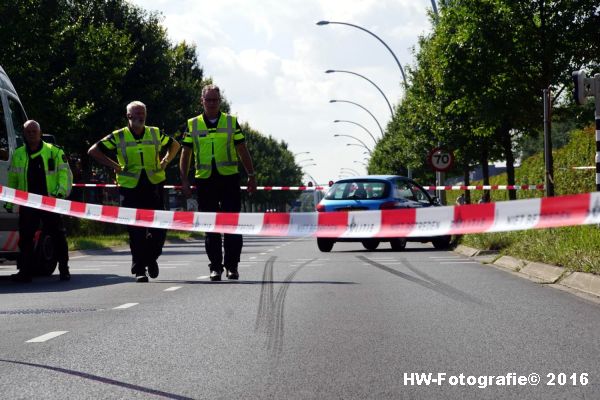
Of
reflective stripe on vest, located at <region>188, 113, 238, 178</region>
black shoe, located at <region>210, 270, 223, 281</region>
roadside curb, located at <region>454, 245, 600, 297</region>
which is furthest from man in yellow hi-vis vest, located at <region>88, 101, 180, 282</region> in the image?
roadside curb, located at <region>454, 245, 600, 297</region>

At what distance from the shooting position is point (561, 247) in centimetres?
1391

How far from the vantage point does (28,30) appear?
30781 mm

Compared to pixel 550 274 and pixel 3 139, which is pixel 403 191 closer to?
pixel 550 274

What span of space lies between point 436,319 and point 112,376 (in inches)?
134

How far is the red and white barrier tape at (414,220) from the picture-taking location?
559cm

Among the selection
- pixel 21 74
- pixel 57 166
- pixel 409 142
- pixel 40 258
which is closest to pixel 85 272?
pixel 40 258

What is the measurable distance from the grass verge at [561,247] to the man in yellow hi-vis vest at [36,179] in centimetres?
619

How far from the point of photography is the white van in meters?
13.1

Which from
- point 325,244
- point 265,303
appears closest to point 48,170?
point 265,303

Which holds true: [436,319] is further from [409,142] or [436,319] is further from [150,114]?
[409,142]

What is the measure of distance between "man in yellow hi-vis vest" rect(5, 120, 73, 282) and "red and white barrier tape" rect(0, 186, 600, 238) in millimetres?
3392

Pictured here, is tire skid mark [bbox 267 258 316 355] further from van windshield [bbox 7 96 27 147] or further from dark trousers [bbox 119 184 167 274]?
van windshield [bbox 7 96 27 147]

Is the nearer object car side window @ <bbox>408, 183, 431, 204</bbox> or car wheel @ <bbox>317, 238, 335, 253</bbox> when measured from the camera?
car wheel @ <bbox>317, 238, 335, 253</bbox>

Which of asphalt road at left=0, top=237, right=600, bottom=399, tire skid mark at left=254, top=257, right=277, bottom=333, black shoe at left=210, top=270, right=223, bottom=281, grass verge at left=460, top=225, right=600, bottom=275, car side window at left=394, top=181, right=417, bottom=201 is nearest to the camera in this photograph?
asphalt road at left=0, top=237, right=600, bottom=399
